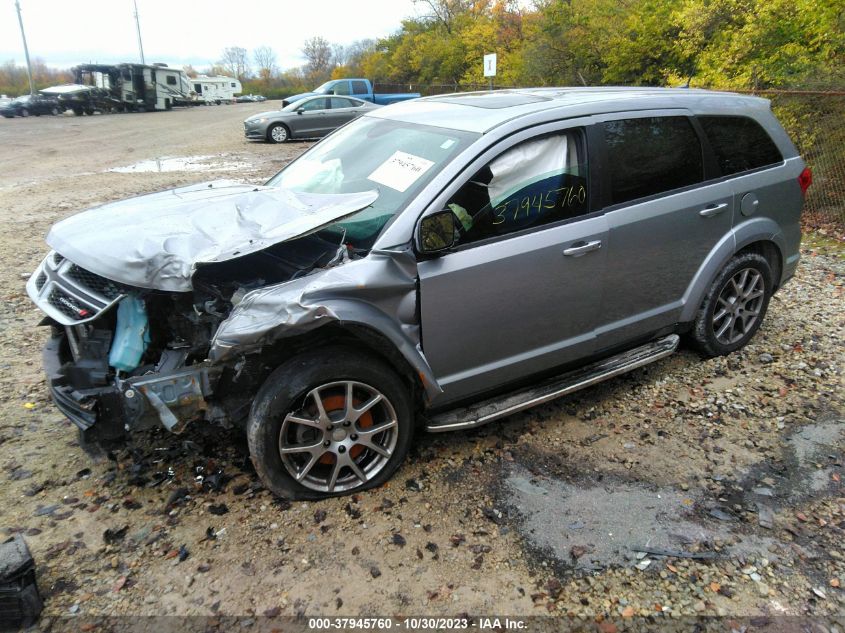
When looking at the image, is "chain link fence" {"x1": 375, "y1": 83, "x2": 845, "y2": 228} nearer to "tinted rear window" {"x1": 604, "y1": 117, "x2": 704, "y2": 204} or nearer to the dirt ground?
the dirt ground

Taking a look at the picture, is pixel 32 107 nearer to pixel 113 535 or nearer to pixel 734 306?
pixel 113 535

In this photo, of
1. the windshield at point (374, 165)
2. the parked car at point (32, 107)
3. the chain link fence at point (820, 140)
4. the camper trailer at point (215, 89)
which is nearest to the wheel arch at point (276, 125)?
the chain link fence at point (820, 140)

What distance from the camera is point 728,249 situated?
4113mm

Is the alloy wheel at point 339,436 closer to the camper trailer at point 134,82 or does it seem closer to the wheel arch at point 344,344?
the wheel arch at point 344,344

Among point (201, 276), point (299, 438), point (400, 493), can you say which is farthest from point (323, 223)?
point (400, 493)

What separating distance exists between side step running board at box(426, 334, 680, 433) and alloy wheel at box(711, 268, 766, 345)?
532 millimetres

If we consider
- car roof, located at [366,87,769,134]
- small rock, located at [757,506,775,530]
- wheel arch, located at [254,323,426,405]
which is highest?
car roof, located at [366,87,769,134]

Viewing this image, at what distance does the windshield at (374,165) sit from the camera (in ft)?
10.5

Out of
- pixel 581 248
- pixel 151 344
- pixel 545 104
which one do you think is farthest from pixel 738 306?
pixel 151 344

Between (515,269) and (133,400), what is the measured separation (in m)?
1.99

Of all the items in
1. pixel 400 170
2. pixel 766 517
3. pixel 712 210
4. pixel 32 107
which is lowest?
pixel 766 517

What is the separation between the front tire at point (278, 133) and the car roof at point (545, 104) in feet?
47.4

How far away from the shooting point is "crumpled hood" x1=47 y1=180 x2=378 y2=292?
9.39 feet

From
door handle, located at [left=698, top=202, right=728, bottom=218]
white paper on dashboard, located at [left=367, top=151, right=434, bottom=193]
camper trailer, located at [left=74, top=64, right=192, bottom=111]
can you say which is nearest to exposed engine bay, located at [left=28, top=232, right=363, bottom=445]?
white paper on dashboard, located at [left=367, top=151, right=434, bottom=193]
